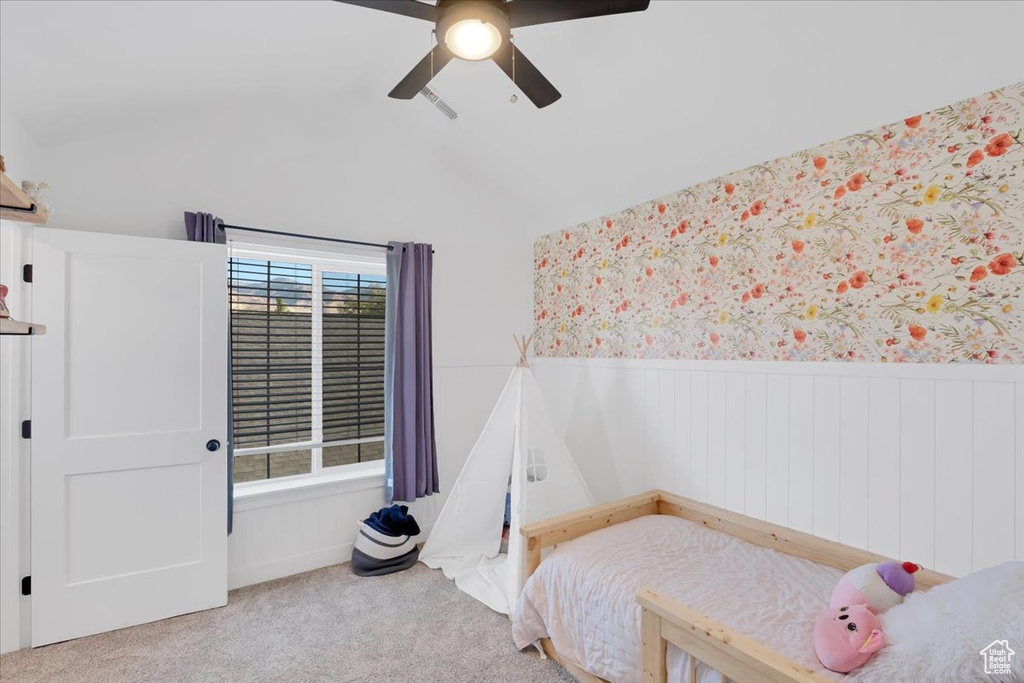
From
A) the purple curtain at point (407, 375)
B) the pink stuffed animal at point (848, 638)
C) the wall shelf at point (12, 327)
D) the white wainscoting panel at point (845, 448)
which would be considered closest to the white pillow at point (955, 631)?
the pink stuffed animal at point (848, 638)

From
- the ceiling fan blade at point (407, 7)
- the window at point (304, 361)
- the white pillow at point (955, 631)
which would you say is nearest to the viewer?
the white pillow at point (955, 631)

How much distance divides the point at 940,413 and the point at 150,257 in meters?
3.50

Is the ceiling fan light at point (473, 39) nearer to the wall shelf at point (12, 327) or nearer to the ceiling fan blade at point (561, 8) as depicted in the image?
the ceiling fan blade at point (561, 8)

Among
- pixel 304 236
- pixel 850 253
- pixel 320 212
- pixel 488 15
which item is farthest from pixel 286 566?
pixel 850 253

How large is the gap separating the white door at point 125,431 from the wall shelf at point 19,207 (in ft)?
2.29

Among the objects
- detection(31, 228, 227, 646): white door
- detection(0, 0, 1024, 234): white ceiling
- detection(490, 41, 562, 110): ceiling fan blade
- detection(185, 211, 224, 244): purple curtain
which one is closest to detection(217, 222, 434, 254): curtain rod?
detection(185, 211, 224, 244): purple curtain

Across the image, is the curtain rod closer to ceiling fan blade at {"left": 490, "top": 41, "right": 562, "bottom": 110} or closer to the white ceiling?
the white ceiling

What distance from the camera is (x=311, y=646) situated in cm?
227

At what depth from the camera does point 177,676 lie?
205cm

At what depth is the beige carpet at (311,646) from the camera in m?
2.06

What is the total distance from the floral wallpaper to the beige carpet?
1.77 meters

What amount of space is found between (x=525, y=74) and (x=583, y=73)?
74cm

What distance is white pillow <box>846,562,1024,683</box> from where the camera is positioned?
113 centimetres

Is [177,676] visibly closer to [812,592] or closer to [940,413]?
[812,592]
